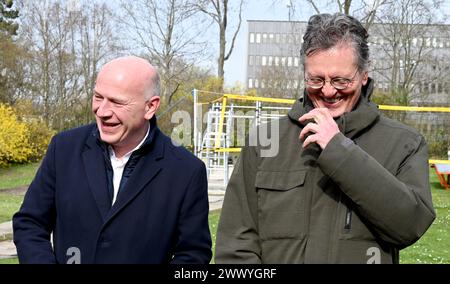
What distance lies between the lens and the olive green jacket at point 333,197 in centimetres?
183

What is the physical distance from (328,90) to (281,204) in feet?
1.41

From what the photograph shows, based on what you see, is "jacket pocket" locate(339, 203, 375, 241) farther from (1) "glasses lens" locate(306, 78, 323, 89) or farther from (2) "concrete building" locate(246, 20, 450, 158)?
(2) "concrete building" locate(246, 20, 450, 158)

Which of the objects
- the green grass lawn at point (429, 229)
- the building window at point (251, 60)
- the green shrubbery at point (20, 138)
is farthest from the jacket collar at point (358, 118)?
the building window at point (251, 60)

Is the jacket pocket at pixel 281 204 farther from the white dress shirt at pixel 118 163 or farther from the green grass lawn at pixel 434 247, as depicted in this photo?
the green grass lawn at pixel 434 247

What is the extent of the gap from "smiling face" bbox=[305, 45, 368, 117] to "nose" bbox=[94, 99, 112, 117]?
78cm

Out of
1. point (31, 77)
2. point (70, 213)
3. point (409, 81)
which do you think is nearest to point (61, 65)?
point (31, 77)

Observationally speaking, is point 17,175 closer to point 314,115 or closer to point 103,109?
point 103,109

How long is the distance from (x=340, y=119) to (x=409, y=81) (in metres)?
33.0

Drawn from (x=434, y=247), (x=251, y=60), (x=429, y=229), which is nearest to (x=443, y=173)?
(x=429, y=229)

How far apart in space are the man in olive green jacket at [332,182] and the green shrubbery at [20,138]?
20.5 m

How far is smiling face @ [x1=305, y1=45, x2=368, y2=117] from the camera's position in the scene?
201 cm

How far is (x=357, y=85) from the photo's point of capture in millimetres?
2037

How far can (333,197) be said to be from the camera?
198cm

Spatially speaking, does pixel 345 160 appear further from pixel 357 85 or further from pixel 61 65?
pixel 61 65
